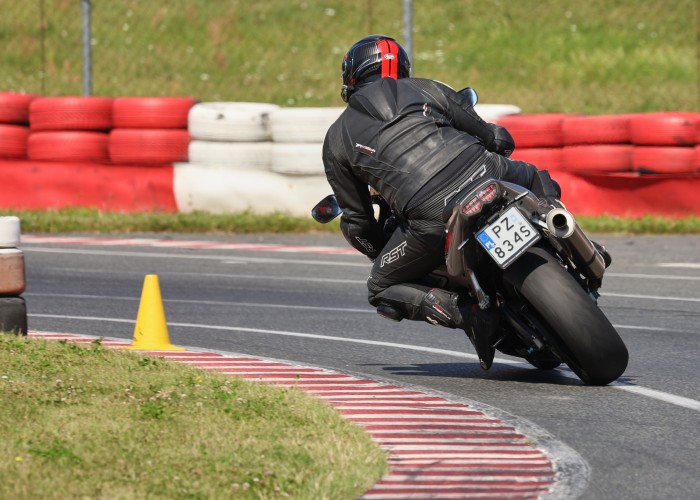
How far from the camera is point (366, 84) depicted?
7344mm

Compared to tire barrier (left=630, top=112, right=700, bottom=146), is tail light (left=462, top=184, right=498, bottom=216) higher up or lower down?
higher up

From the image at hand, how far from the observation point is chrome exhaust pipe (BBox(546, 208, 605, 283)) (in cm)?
662

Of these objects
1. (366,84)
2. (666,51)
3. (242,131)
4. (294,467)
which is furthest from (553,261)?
(666,51)

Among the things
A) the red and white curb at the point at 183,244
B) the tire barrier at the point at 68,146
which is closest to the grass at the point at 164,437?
the red and white curb at the point at 183,244

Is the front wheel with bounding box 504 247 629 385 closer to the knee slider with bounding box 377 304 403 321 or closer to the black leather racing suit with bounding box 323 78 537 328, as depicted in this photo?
the black leather racing suit with bounding box 323 78 537 328

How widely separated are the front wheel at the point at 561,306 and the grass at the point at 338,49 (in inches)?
642

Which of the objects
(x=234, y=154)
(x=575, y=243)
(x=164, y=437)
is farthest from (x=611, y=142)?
(x=164, y=437)

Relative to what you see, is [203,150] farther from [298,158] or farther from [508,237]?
[508,237]

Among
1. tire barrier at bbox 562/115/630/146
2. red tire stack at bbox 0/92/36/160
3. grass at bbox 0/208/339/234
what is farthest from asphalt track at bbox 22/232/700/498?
red tire stack at bbox 0/92/36/160

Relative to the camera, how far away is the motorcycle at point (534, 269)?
6586 millimetres

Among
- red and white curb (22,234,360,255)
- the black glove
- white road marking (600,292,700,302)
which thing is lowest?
red and white curb (22,234,360,255)

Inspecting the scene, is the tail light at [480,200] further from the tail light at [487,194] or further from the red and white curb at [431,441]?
the red and white curb at [431,441]

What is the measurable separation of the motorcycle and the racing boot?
71mm

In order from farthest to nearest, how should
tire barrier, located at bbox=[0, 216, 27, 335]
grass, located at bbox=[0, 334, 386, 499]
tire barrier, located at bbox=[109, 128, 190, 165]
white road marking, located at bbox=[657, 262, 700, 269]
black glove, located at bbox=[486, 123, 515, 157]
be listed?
tire barrier, located at bbox=[109, 128, 190, 165], white road marking, located at bbox=[657, 262, 700, 269], tire barrier, located at bbox=[0, 216, 27, 335], black glove, located at bbox=[486, 123, 515, 157], grass, located at bbox=[0, 334, 386, 499]
